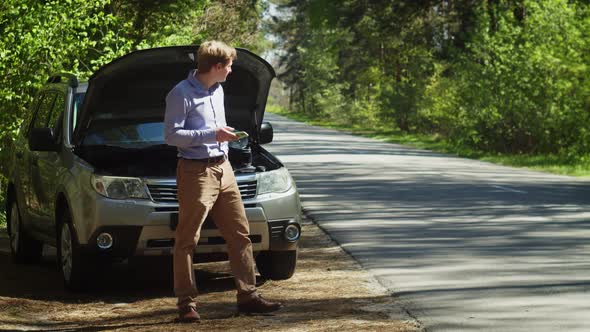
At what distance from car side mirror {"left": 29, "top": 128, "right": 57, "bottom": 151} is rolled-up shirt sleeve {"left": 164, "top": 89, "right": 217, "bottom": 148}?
89.5 inches

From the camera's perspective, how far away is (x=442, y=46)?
4819 centimetres

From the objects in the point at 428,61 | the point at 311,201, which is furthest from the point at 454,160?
the point at 428,61

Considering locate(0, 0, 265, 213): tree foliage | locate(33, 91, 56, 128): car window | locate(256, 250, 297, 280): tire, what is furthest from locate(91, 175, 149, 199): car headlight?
locate(0, 0, 265, 213): tree foliage

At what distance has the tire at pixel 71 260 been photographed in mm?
9383

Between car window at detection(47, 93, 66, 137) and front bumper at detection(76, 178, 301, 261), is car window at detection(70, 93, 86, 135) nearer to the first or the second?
car window at detection(47, 93, 66, 137)

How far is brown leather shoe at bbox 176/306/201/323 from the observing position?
812 centimetres

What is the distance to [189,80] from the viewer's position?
26.6ft

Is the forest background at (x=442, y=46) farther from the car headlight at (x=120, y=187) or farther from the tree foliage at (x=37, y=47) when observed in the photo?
the car headlight at (x=120, y=187)

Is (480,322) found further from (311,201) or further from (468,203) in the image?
(311,201)

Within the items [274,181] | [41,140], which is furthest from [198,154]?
[41,140]

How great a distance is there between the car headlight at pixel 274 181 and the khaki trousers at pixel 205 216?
1072 millimetres

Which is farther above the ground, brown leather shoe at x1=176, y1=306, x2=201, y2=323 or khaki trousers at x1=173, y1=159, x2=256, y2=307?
khaki trousers at x1=173, y1=159, x2=256, y2=307

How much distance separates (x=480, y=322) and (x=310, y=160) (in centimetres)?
2176

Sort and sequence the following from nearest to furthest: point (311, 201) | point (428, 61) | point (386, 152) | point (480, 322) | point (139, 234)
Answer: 1. point (480, 322)
2. point (139, 234)
3. point (311, 201)
4. point (386, 152)
5. point (428, 61)
